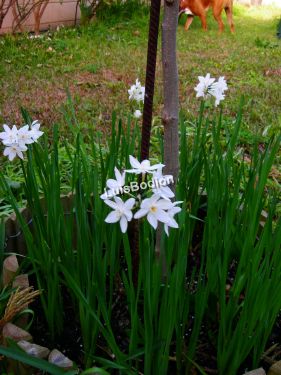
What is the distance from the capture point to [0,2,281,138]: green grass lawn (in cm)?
341

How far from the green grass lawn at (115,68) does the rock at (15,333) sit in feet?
6.37

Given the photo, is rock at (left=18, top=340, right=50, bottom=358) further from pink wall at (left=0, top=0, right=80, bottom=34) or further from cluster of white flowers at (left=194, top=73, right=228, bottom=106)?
pink wall at (left=0, top=0, right=80, bottom=34)

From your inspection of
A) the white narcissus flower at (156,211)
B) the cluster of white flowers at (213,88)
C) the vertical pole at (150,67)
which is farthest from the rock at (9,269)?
the cluster of white flowers at (213,88)

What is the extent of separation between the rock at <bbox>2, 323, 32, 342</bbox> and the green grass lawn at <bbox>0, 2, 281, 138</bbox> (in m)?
1.94

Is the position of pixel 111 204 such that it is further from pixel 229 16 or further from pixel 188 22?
pixel 229 16

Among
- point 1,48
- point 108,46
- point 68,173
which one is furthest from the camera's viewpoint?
point 108,46

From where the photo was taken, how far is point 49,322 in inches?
49.7

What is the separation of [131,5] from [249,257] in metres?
6.18

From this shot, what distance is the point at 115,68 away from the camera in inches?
178

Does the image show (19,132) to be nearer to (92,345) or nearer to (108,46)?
(92,345)

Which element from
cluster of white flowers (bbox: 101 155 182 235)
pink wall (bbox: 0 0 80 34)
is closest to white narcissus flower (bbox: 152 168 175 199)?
cluster of white flowers (bbox: 101 155 182 235)

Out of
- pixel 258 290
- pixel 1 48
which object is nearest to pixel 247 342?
pixel 258 290

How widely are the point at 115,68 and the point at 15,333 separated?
3710mm

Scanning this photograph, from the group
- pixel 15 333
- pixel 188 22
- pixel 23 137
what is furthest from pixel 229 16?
pixel 15 333
